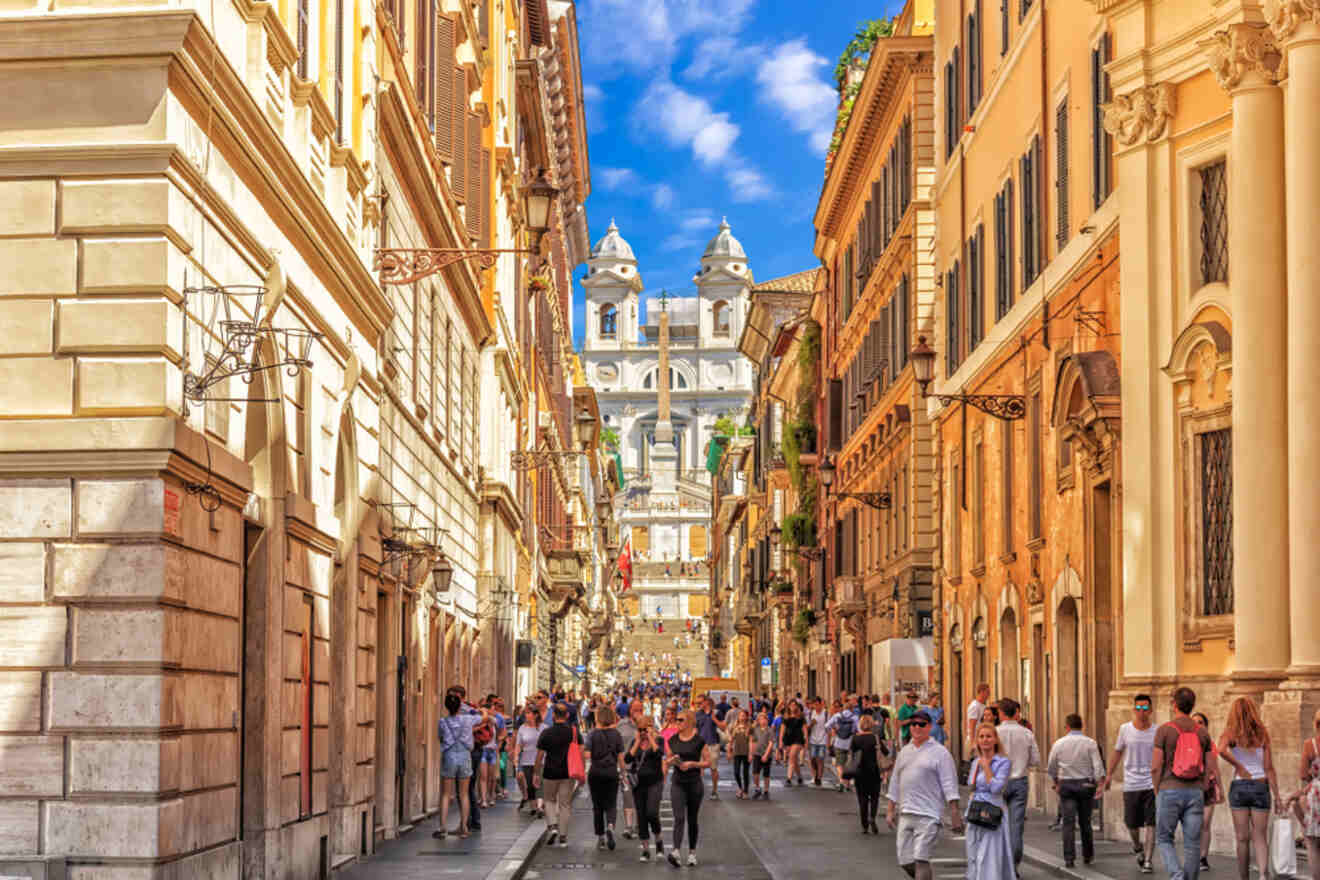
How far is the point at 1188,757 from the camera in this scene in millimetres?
16906

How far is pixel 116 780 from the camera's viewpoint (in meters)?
12.1

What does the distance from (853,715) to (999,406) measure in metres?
8.16

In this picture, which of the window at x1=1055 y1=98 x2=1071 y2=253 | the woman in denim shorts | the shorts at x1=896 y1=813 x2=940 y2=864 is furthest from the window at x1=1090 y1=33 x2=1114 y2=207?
the shorts at x1=896 y1=813 x2=940 y2=864

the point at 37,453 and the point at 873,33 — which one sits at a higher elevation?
the point at 873,33

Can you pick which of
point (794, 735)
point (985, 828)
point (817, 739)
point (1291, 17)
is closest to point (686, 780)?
point (985, 828)

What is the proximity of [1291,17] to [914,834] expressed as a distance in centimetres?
917

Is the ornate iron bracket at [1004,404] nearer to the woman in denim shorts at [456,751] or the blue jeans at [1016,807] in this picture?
the woman in denim shorts at [456,751]

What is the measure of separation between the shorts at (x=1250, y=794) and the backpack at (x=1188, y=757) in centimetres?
34

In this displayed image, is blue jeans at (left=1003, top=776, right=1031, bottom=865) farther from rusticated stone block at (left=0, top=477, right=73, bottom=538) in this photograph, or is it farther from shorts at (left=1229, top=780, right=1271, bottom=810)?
rusticated stone block at (left=0, top=477, right=73, bottom=538)

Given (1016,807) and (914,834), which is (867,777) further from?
(914,834)

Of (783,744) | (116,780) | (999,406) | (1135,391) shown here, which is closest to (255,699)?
(116,780)

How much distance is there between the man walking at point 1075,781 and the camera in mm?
19859

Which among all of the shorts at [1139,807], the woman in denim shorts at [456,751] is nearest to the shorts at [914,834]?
the shorts at [1139,807]

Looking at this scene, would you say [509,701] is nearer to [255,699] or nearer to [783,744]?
[783,744]
